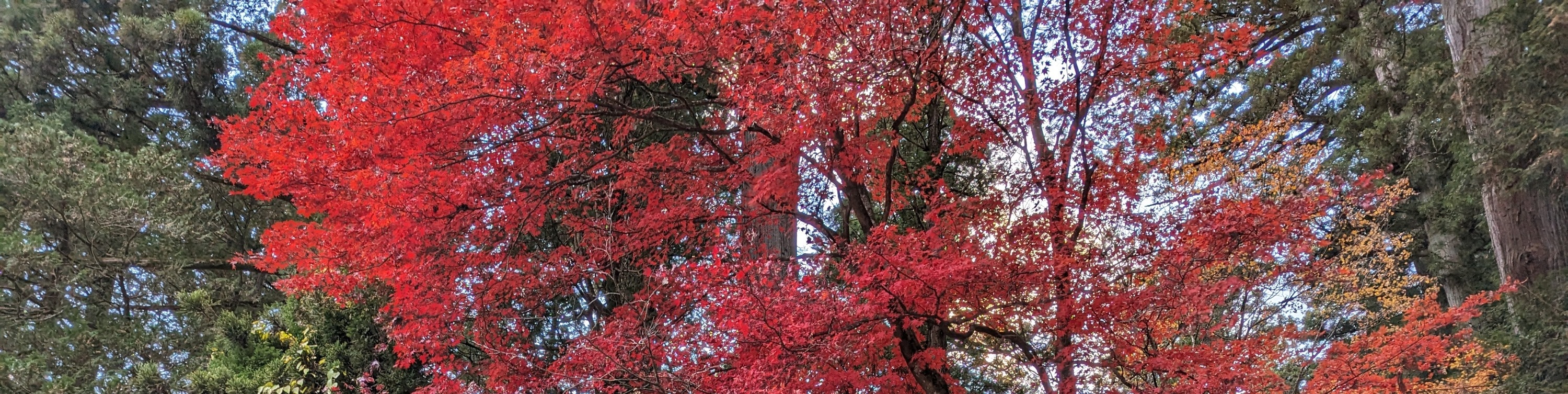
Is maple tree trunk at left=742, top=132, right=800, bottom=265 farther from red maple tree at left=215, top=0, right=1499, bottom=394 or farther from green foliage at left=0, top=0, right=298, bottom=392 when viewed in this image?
green foliage at left=0, top=0, right=298, bottom=392

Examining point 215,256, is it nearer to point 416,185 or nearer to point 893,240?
point 416,185

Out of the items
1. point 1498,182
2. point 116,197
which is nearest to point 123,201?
point 116,197

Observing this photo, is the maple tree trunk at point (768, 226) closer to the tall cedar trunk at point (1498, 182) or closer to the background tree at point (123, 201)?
the background tree at point (123, 201)

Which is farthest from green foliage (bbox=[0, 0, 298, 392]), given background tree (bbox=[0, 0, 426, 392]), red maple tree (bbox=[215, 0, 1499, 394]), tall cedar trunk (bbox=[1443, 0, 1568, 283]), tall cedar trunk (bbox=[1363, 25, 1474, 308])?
tall cedar trunk (bbox=[1363, 25, 1474, 308])

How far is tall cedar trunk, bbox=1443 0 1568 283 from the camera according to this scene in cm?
521

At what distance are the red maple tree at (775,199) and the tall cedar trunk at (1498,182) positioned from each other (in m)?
0.88

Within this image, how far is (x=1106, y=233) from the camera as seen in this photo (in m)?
5.18

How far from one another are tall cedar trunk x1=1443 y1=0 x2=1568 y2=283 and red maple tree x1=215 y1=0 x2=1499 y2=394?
88cm

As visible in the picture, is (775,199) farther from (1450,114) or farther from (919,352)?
(1450,114)

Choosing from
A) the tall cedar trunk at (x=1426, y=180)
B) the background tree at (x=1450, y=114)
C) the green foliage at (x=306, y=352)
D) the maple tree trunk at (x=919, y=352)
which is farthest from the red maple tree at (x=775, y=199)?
the tall cedar trunk at (x=1426, y=180)

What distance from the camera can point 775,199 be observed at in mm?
5637

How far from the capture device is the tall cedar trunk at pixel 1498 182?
17.1 feet

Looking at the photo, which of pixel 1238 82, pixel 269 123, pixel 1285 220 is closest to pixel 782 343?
pixel 1285 220

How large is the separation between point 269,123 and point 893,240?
22.0 feet
